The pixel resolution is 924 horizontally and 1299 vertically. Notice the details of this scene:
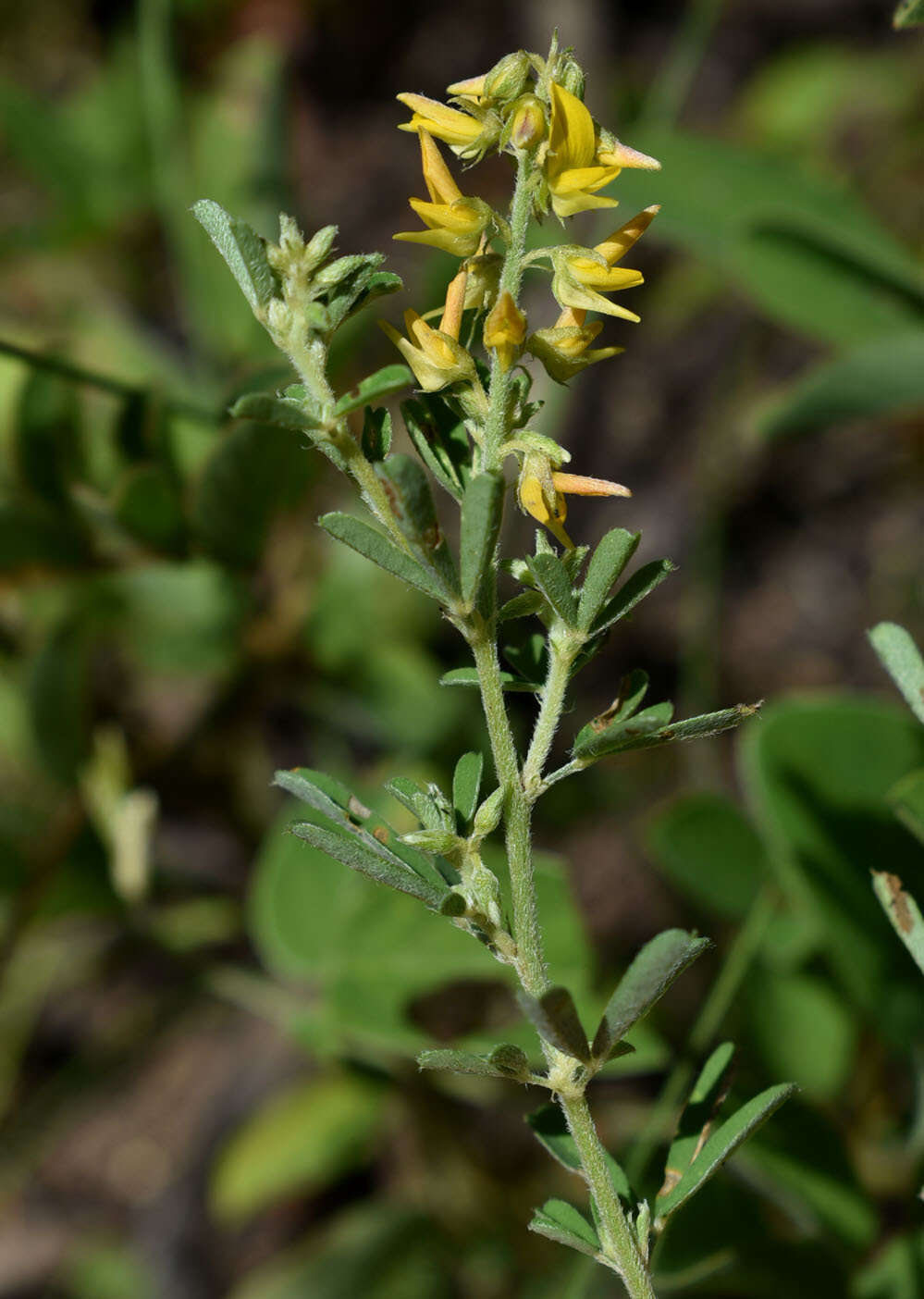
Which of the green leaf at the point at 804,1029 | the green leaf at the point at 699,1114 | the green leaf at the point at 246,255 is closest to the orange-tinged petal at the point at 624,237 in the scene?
the green leaf at the point at 246,255

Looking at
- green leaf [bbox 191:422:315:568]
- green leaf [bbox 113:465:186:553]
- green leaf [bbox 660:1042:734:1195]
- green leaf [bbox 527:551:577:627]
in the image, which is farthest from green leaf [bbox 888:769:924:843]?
green leaf [bbox 113:465:186:553]

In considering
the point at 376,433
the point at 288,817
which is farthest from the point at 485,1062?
the point at 288,817

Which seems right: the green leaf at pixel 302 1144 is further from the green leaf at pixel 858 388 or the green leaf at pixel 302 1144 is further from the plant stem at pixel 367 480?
the plant stem at pixel 367 480

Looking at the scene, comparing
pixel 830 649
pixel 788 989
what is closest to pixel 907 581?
pixel 830 649

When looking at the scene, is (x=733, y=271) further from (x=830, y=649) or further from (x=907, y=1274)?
(x=907, y=1274)

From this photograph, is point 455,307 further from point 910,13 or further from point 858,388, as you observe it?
point 858,388

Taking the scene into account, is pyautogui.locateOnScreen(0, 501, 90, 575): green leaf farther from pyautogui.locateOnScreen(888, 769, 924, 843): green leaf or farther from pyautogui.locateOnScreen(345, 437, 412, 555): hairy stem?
pyautogui.locateOnScreen(888, 769, 924, 843): green leaf
